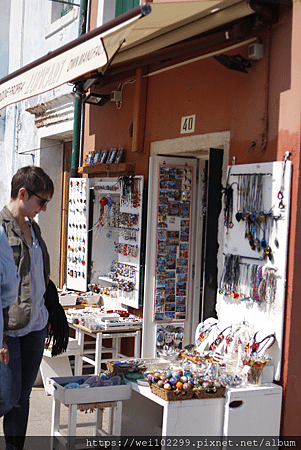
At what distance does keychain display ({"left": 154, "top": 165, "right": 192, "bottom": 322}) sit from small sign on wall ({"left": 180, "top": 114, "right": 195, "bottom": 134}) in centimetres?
52

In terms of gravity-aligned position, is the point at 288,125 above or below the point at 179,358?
above

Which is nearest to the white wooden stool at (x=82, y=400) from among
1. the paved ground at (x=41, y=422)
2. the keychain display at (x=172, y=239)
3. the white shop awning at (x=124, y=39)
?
the paved ground at (x=41, y=422)

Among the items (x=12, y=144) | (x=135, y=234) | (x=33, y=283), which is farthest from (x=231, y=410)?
(x=12, y=144)

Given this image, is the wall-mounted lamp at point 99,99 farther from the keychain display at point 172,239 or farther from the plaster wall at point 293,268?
the plaster wall at point 293,268

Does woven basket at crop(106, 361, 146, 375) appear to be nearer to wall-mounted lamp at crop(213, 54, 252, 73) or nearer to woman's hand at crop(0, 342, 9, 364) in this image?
woman's hand at crop(0, 342, 9, 364)

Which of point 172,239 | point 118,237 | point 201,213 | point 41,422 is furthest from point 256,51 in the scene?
point 41,422

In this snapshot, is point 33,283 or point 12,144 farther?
point 12,144

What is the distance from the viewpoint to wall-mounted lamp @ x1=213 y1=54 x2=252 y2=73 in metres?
4.40

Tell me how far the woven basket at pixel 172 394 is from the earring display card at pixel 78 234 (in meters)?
3.26

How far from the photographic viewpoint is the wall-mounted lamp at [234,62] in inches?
173

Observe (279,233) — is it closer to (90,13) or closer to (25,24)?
(90,13)

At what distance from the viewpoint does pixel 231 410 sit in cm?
392

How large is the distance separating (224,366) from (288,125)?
178cm

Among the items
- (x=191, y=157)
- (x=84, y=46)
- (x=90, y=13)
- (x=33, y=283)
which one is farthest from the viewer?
(x=90, y=13)
